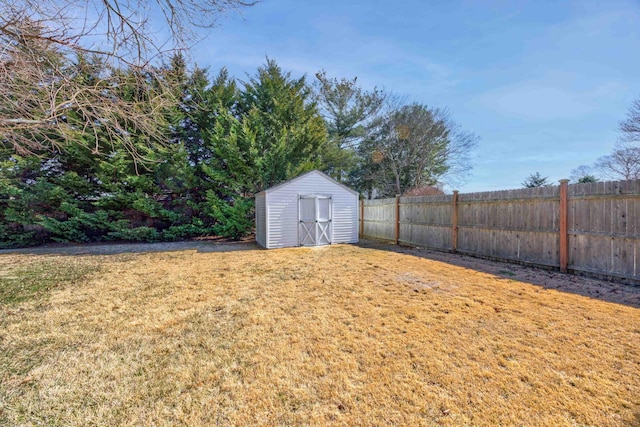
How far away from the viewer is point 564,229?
16.2 ft

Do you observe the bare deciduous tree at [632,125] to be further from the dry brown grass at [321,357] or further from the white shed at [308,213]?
the dry brown grass at [321,357]

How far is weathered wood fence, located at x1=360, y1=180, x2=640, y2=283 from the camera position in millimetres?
4238

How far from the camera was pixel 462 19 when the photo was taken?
6.32 meters

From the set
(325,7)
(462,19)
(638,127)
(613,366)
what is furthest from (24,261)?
(638,127)

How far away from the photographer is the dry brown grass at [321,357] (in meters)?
1.64

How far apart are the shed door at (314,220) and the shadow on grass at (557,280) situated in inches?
152

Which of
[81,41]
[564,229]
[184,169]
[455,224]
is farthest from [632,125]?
[184,169]

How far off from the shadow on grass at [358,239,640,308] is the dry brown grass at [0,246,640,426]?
1.13 feet

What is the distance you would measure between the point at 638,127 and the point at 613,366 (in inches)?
620

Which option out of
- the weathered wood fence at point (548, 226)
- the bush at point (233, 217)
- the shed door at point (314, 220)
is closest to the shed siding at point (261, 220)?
the bush at point (233, 217)

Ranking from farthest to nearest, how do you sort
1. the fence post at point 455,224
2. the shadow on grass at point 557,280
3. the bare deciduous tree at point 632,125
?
the bare deciduous tree at point 632,125, the fence post at point 455,224, the shadow on grass at point 557,280

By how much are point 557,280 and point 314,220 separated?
6.44m

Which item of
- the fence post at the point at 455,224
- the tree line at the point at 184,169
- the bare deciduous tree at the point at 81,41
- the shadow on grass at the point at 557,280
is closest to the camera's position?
the bare deciduous tree at the point at 81,41

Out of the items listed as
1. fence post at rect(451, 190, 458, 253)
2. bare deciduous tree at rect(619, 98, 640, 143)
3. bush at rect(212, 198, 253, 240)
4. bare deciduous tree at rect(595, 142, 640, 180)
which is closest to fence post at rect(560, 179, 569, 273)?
fence post at rect(451, 190, 458, 253)
